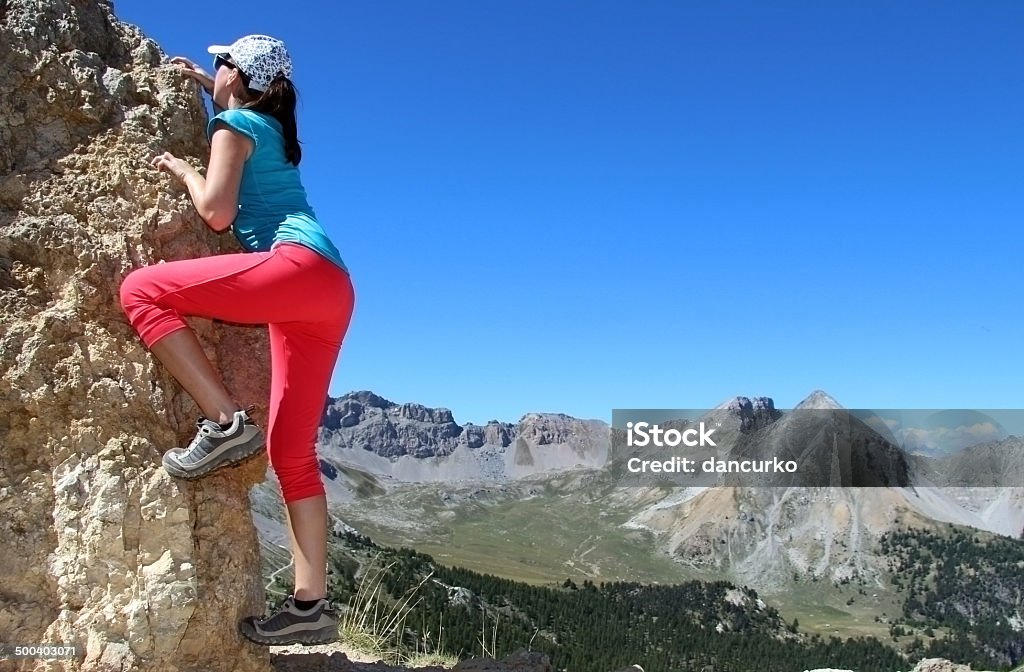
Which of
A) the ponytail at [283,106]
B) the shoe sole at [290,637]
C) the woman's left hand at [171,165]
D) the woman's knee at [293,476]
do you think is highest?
the ponytail at [283,106]

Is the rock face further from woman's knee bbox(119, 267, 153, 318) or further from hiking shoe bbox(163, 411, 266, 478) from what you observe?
woman's knee bbox(119, 267, 153, 318)

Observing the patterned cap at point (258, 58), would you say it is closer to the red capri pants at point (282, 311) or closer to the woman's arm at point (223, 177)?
the woman's arm at point (223, 177)

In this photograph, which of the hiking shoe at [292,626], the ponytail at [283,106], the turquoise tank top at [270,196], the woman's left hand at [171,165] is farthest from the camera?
the woman's left hand at [171,165]

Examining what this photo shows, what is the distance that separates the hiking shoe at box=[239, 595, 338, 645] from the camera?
486cm

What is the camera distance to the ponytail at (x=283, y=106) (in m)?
4.73

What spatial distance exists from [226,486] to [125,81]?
2.78m

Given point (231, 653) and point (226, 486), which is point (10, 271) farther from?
point (231, 653)

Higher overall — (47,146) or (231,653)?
(47,146)

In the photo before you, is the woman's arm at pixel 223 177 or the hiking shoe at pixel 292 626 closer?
the woman's arm at pixel 223 177

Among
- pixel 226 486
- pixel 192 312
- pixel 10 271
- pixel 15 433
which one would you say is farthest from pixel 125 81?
pixel 226 486

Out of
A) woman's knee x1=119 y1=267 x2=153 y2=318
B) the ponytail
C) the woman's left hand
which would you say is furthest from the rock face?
the ponytail

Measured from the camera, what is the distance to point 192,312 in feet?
15.1

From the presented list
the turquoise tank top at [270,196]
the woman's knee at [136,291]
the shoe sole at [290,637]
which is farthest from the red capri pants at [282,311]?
the shoe sole at [290,637]

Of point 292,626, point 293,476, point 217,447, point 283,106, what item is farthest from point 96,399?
point 283,106
